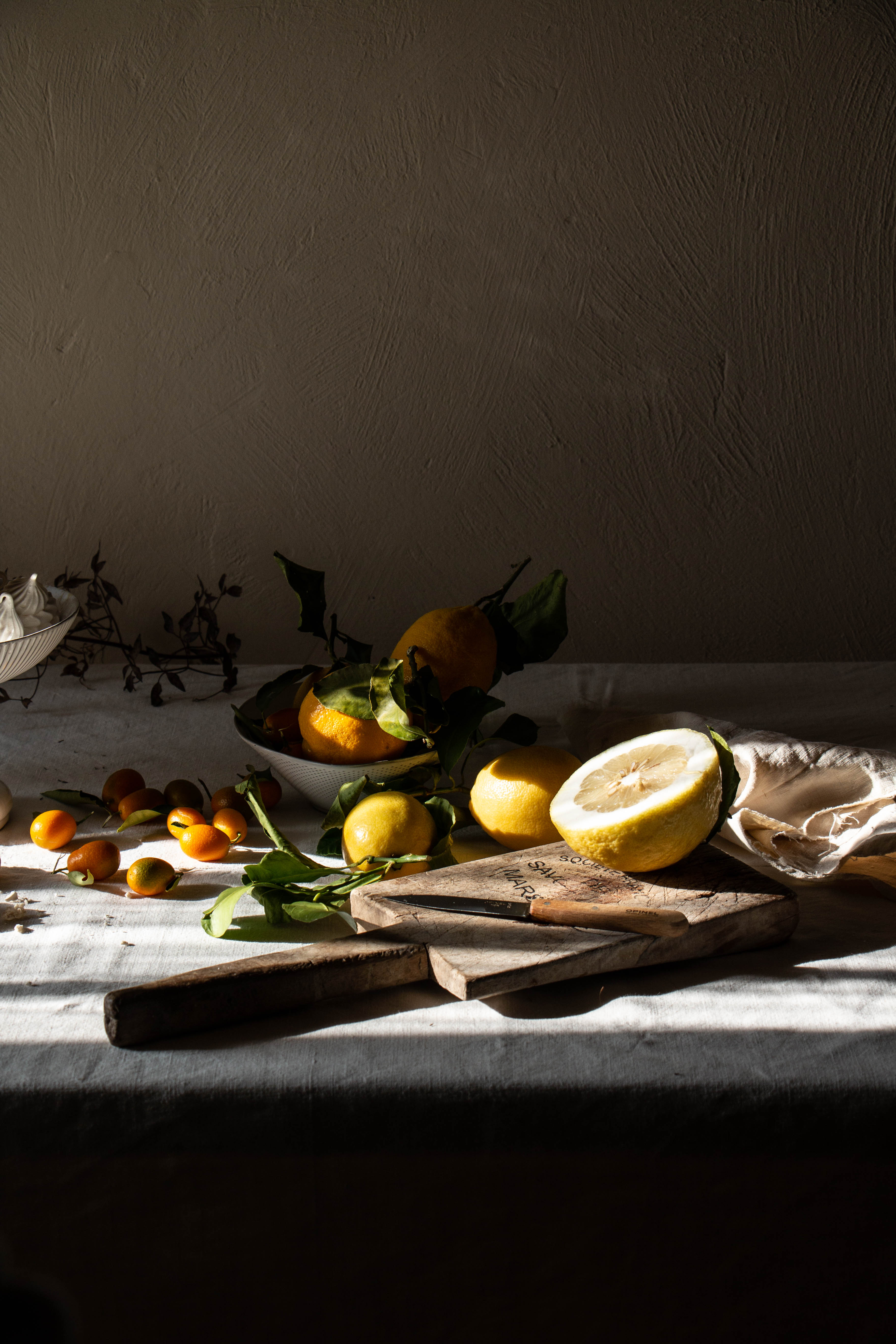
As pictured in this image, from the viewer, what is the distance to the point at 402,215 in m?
1.42

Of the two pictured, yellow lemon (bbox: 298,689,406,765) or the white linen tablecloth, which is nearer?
the white linen tablecloth

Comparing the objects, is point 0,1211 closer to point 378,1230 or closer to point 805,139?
point 378,1230

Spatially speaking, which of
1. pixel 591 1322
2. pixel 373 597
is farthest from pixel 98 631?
pixel 591 1322

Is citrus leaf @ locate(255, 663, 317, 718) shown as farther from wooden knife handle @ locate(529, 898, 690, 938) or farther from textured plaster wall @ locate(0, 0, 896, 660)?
textured plaster wall @ locate(0, 0, 896, 660)

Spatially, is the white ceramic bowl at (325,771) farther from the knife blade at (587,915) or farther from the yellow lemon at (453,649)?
the knife blade at (587,915)

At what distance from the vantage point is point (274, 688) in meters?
0.99

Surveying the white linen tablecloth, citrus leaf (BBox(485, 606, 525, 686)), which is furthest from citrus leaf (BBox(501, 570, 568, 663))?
the white linen tablecloth

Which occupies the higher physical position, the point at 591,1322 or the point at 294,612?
the point at 294,612

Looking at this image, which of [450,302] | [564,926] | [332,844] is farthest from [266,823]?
[450,302]

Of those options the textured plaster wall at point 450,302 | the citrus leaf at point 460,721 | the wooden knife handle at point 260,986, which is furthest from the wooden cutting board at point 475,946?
the textured plaster wall at point 450,302

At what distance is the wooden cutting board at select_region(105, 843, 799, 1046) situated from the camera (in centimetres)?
61

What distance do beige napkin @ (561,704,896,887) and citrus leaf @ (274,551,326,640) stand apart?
1.18 ft

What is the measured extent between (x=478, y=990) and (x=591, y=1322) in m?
0.21

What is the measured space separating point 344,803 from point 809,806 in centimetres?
41
